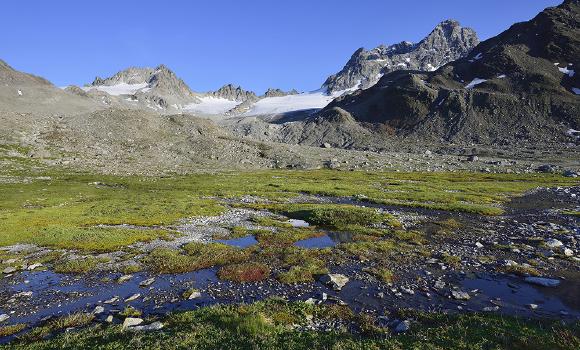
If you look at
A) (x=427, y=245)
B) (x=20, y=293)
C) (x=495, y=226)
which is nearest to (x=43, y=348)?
(x=20, y=293)

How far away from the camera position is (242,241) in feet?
112

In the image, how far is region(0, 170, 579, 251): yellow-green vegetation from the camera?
34.8 meters

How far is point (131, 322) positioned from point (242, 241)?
695 inches

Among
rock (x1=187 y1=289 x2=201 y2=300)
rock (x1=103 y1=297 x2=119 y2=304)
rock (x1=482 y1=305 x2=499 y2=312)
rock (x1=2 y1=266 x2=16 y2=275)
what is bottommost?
rock (x1=482 y1=305 x2=499 y2=312)

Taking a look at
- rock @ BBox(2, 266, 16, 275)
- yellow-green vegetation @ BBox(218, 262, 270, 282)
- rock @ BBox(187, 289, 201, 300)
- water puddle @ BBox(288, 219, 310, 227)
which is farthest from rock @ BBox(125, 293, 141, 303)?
water puddle @ BBox(288, 219, 310, 227)

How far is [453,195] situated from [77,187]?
67.6 metres

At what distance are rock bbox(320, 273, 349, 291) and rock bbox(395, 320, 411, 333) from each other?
208 inches

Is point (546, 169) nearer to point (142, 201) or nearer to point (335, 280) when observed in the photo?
point (142, 201)

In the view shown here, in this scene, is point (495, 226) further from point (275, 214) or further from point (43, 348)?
point (43, 348)

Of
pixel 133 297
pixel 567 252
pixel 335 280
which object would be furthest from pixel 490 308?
pixel 133 297

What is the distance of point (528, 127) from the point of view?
191 metres

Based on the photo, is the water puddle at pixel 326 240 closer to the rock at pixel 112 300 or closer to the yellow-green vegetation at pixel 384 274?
the yellow-green vegetation at pixel 384 274

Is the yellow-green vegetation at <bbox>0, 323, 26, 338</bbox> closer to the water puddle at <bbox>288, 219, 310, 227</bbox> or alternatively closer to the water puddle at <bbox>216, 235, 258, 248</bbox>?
the water puddle at <bbox>216, 235, 258, 248</bbox>

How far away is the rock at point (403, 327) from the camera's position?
15997 millimetres
